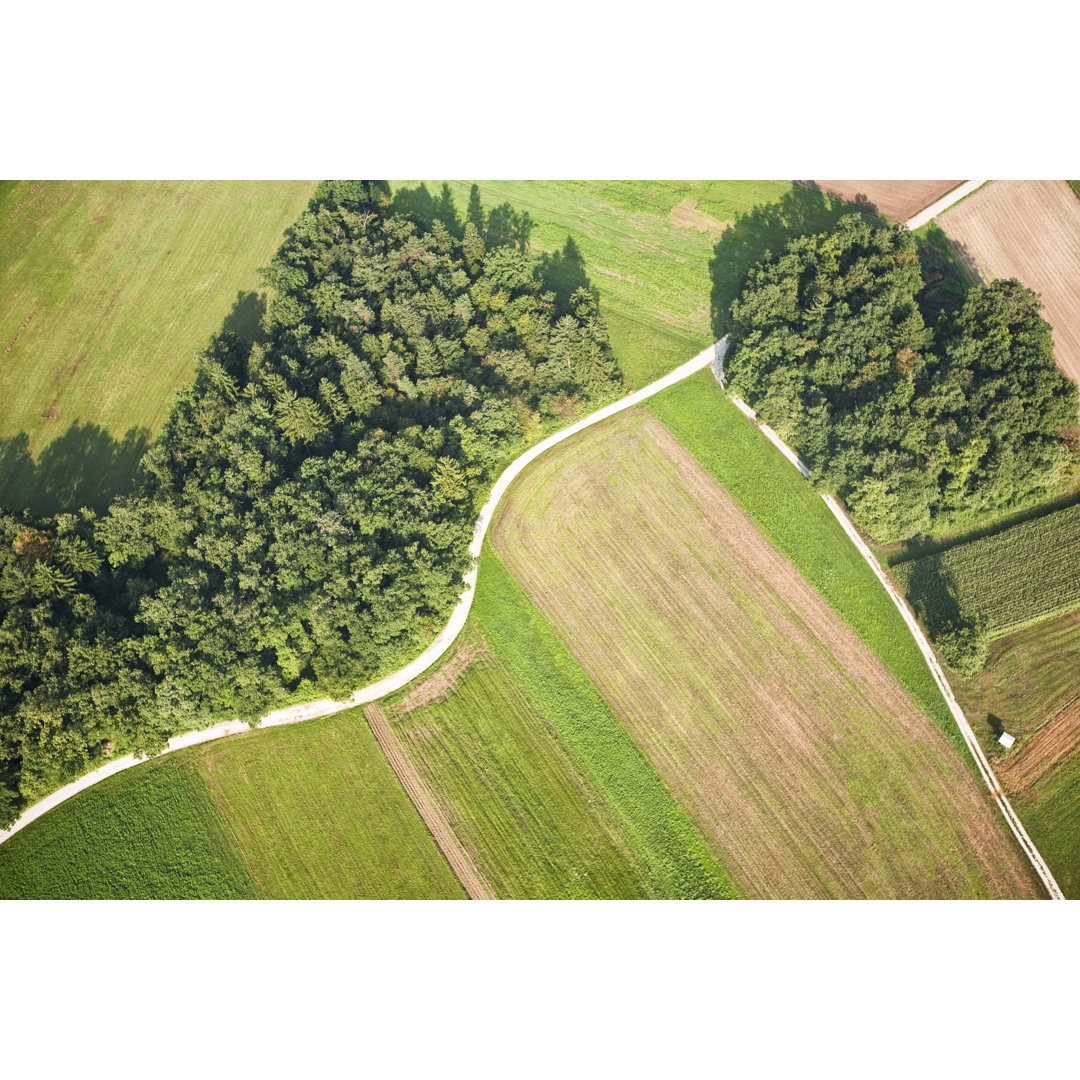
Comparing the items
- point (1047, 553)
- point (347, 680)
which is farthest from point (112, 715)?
point (1047, 553)

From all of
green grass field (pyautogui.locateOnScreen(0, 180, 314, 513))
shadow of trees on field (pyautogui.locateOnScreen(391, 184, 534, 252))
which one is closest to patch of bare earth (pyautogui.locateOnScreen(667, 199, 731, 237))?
shadow of trees on field (pyautogui.locateOnScreen(391, 184, 534, 252))

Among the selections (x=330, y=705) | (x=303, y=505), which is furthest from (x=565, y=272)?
(x=330, y=705)

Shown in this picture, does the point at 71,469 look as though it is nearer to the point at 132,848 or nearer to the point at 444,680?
the point at 132,848

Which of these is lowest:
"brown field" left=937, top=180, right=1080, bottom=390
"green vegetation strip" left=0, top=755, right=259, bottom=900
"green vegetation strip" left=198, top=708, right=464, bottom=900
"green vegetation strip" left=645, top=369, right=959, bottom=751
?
"green vegetation strip" left=0, top=755, right=259, bottom=900

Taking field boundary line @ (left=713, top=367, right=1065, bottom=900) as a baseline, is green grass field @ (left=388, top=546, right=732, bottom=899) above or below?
below

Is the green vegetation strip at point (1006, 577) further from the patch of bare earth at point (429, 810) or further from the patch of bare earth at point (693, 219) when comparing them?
the patch of bare earth at point (429, 810)

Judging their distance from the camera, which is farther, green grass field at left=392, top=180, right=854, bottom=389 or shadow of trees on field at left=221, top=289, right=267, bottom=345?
shadow of trees on field at left=221, top=289, right=267, bottom=345

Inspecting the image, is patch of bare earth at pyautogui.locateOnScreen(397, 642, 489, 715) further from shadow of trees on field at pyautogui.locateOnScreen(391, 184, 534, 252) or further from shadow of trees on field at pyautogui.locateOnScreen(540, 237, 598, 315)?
A: shadow of trees on field at pyautogui.locateOnScreen(391, 184, 534, 252)
